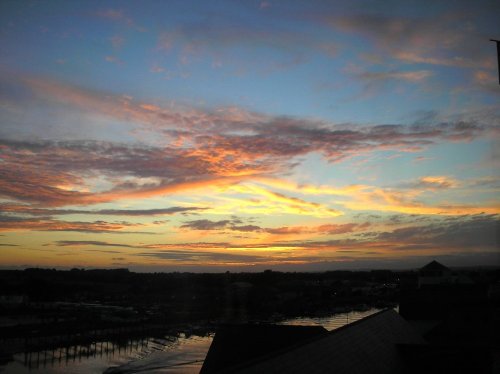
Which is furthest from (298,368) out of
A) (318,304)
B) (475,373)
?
(318,304)

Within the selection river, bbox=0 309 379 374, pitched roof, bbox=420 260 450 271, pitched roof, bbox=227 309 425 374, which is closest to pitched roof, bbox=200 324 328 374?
pitched roof, bbox=227 309 425 374

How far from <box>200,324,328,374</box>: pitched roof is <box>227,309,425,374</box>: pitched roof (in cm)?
278

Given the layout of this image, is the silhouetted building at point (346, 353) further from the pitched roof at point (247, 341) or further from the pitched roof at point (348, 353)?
the pitched roof at point (247, 341)

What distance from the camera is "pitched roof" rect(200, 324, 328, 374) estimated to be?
19.7 metres

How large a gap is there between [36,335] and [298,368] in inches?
1974

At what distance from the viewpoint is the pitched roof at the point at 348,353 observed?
10492mm

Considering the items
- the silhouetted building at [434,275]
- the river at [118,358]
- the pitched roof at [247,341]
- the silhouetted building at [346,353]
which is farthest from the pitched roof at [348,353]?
the silhouetted building at [434,275]

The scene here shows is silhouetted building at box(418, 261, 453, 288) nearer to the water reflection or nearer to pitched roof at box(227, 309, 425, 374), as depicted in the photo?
the water reflection

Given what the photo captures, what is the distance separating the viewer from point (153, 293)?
127m

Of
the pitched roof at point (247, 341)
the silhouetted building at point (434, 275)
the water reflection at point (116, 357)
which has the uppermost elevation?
the silhouetted building at point (434, 275)

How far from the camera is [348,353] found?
14.0m

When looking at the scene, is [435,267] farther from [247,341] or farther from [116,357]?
[247,341]

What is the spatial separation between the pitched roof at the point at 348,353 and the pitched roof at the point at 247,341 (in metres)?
2.78

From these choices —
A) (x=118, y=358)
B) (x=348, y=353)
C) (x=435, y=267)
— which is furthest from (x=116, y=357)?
(x=435, y=267)
